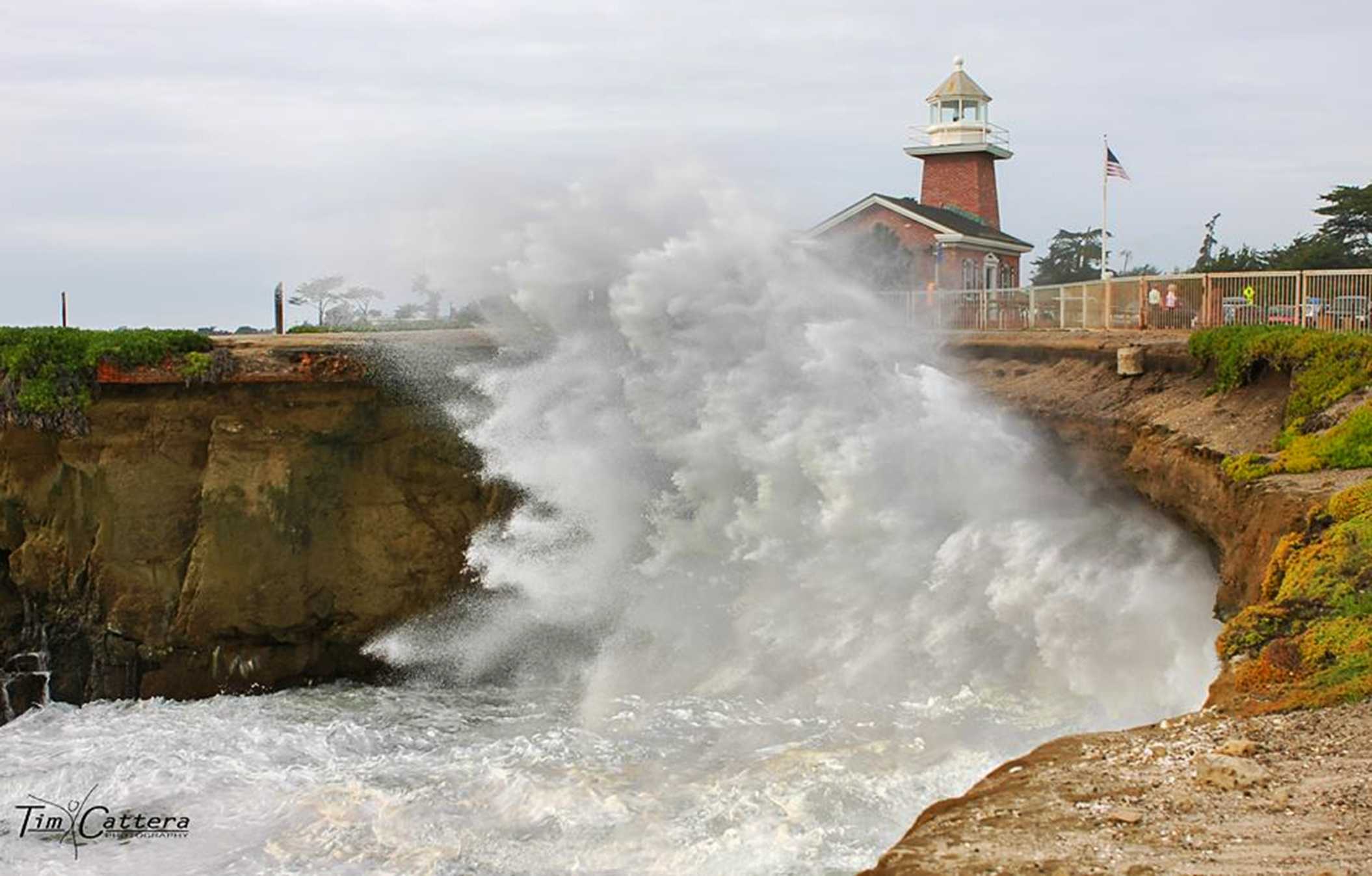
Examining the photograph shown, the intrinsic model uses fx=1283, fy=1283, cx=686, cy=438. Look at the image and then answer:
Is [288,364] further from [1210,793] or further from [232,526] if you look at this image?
[1210,793]

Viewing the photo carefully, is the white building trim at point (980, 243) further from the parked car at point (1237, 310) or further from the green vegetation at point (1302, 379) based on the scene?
the green vegetation at point (1302, 379)

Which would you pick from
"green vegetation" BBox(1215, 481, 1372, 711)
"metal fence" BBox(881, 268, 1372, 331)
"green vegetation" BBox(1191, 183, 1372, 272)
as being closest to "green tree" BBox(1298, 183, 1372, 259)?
"green vegetation" BBox(1191, 183, 1372, 272)

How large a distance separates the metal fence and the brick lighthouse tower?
2095cm

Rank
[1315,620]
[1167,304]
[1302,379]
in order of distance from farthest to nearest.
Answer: [1167,304], [1302,379], [1315,620]

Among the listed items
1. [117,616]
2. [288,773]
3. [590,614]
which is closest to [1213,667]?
[590,614]

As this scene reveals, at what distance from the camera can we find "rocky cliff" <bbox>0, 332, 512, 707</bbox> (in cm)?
1549

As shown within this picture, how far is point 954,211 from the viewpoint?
40406mm

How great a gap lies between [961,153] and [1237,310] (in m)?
26.5

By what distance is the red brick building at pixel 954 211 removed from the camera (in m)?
36.5

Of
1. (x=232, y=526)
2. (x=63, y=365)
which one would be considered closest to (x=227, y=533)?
(x=232, y=526)

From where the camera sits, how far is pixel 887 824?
352 inches

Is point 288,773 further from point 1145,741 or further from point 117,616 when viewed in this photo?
point 1145,741

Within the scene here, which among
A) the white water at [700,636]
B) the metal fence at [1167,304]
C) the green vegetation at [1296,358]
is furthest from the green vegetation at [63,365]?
the green vegetation at [1296,358]

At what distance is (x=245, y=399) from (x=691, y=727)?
706 cm
